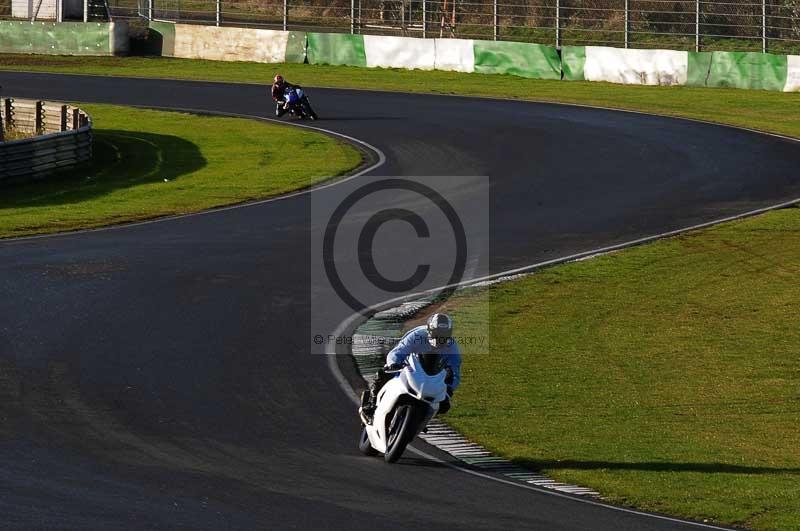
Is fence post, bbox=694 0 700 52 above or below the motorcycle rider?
above

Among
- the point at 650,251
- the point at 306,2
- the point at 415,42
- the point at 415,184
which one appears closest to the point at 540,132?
the point at 415,184

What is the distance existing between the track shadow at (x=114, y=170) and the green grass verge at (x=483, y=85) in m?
13.1

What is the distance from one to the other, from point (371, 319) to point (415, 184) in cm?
1032

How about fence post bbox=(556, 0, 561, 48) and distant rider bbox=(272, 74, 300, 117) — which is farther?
fence post bbox=(556, 0, 561, 48)

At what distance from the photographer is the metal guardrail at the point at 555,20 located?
49.3 meters

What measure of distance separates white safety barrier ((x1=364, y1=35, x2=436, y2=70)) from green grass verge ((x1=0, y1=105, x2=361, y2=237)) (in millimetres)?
13607

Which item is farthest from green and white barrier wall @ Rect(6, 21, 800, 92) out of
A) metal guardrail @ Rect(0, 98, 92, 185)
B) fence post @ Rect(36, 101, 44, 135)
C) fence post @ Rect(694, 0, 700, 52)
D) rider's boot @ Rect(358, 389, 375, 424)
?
rider's boot @ Rect(358, 389, 375, 424)

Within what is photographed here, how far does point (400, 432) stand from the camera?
11836 millimetres

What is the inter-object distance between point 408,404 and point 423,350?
51cm

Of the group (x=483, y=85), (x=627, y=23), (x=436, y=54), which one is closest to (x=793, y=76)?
(x=627, y=23)

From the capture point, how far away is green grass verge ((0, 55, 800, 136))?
4062cm

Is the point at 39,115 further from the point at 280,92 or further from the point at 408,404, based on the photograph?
the point at 408,404

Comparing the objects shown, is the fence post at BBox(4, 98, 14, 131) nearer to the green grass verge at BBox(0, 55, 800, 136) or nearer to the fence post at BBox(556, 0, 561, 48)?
the green grass verge at BBox(0, 55, 800, 136)

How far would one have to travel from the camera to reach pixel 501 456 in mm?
12633
